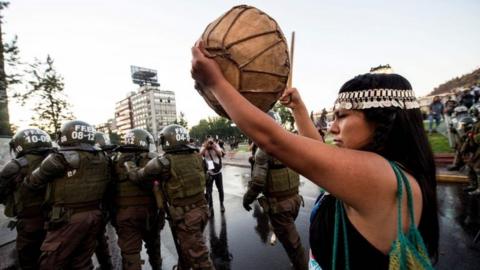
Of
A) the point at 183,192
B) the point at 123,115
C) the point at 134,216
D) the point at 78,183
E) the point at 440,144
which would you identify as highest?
the point at 123,115

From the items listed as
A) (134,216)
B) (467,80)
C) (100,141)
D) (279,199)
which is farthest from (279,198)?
(467,80)

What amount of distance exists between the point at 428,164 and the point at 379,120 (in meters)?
0.29

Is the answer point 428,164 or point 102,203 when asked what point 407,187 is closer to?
point 428,164

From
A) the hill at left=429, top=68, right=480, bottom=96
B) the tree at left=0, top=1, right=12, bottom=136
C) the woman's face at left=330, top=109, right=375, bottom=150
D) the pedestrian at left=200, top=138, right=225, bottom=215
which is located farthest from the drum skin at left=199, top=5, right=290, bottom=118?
the hill at left=429, top=68, right=480, bottom=96

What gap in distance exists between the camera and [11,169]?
3.95 m

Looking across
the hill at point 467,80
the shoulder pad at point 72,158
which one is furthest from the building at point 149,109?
the shoulder pad at point 72,158

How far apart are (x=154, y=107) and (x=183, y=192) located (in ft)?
378

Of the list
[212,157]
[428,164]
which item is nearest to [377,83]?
[428,164]

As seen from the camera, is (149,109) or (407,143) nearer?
(407,143)

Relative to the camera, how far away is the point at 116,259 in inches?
193

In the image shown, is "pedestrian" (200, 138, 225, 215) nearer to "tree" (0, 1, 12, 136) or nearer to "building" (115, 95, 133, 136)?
"tree" (0, 1, 12, 136)

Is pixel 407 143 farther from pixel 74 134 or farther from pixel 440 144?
pixel 440 144

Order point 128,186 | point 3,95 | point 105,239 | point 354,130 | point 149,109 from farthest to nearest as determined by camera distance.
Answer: point 149,109, point 3,95, point 105,239, point 128,186, point 354,130

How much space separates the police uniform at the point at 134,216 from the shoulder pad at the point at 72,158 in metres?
0.64
